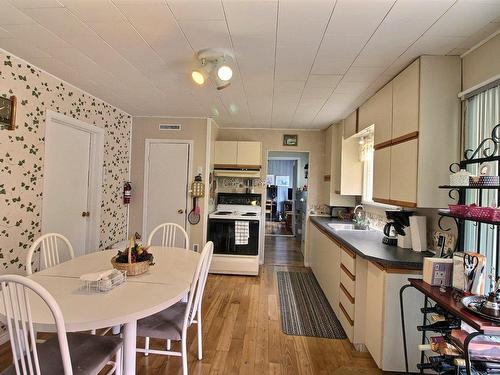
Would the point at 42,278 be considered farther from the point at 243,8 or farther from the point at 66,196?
the point at 243,8

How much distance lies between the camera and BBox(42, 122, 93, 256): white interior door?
2660 millimetres

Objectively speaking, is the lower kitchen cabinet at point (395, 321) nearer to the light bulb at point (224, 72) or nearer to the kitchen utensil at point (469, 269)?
the kitchen utensil at point (469, 269)

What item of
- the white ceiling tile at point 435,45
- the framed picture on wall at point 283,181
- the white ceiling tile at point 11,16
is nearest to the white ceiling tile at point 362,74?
the white ceiling tile at point 435,45

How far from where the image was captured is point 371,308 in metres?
2.11

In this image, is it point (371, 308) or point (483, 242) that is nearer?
point (483, 242)

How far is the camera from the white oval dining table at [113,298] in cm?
120

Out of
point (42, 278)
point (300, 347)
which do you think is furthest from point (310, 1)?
point (300, 347)

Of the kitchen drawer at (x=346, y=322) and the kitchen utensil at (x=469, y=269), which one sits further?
the kitchen drawer at (x=346, y=322)

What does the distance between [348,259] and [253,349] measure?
1.12 m

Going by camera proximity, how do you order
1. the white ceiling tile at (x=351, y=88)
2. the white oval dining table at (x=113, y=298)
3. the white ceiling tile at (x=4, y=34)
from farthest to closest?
the white ceiling tile at (x=351, y=88) < the white ceiling tile at (x=4, y=34) < the white oval dining table at (x=113, y=298)

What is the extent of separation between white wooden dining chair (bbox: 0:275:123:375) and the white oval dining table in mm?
55

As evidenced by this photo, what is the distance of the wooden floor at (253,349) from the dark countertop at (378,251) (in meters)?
0.84

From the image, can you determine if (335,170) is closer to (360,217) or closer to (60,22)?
(360,217)

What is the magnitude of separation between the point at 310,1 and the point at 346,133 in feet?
8.20
